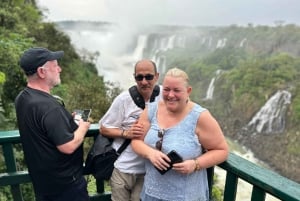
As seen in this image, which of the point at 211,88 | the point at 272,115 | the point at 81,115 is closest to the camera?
the point at 81,115

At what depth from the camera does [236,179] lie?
82.8 inches

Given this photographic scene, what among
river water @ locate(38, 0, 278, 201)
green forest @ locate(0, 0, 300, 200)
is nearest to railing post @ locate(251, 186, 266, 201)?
green forest @ locate(0, 0, 300, 200)

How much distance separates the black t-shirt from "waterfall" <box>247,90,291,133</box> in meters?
35.7

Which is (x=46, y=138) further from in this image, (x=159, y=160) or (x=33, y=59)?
(x=159, y=160)

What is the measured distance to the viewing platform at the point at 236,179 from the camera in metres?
1.76

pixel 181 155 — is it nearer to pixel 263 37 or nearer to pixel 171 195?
pixel 171 195

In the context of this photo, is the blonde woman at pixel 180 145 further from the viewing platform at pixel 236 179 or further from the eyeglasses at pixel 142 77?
the eyeglasses at pixel 142 77

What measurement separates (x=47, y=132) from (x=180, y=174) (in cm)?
78

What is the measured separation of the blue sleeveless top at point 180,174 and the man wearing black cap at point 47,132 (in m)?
0.45

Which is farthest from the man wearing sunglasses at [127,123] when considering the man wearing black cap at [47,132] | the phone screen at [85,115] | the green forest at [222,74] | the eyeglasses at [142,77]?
the green forest at [222,74]

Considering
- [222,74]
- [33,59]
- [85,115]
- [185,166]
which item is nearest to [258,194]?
[185,166]

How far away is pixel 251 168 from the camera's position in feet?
6.58

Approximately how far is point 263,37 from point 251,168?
195 feet

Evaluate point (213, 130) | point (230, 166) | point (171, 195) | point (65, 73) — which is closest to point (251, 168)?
point (230, 166)
